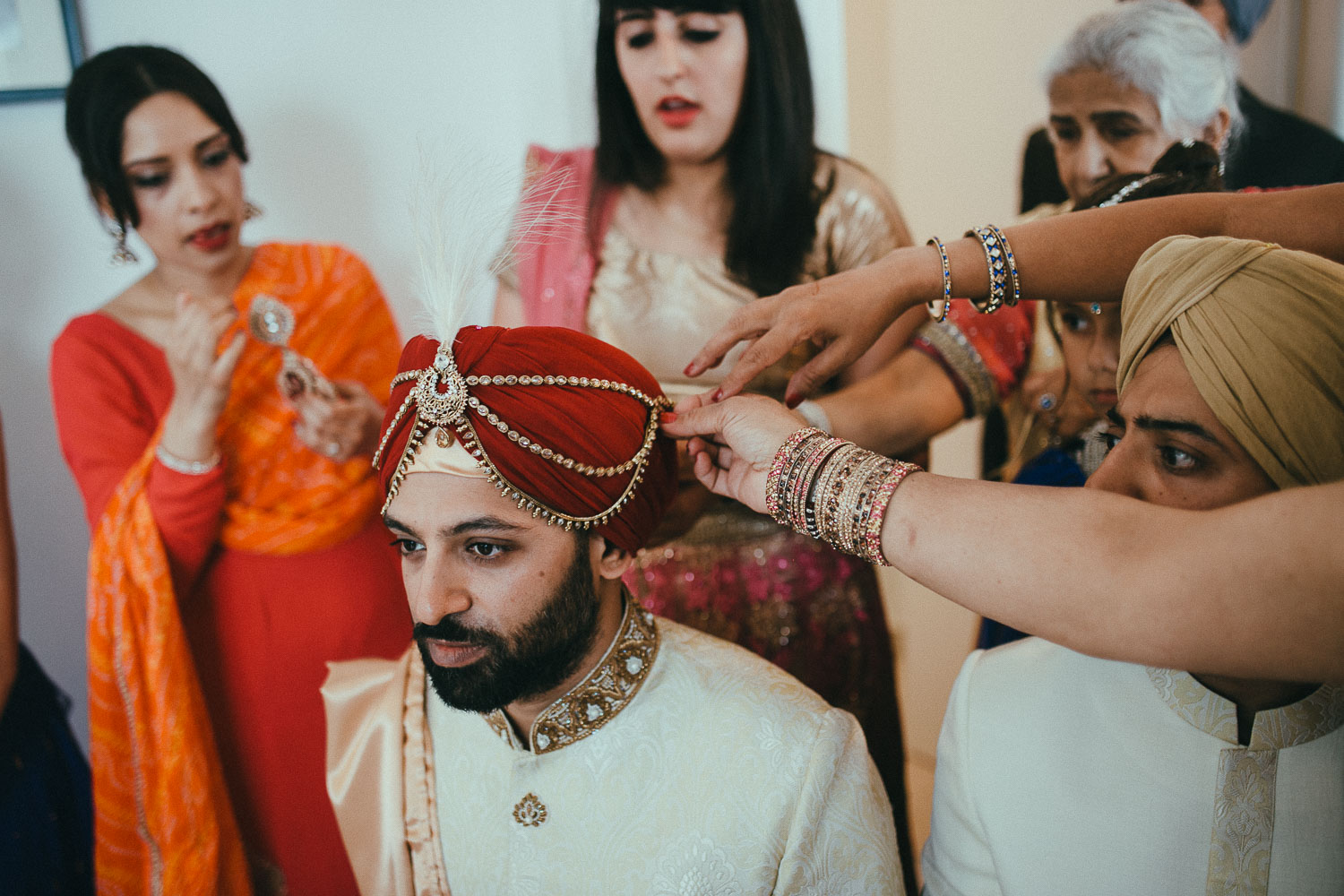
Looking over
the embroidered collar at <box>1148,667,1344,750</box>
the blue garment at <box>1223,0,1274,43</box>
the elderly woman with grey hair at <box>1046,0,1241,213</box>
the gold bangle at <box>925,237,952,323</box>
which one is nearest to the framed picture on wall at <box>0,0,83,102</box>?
the gold bangle at <box>925,237,952,323</box>

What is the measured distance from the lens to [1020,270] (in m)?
1.21

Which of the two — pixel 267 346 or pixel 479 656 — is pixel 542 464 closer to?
pixel 479 656

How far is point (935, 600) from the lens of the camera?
307cm

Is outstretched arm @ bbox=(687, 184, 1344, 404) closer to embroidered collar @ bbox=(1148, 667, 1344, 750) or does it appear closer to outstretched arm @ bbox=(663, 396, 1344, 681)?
outstretched arm @ bbox=(663, 396, 1344, 681)

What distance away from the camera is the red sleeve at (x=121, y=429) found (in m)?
1.82

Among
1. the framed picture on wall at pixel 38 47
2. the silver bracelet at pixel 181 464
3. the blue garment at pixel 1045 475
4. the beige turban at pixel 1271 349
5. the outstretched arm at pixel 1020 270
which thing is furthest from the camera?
the framed picture on wall at pixel 38 47

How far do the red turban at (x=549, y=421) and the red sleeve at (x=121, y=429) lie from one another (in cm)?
76

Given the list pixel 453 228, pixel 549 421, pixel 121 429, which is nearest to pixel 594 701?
pixel 549 421

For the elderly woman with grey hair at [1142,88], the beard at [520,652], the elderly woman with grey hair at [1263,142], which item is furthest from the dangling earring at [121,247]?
the elderly woman with grey hair at [1263,142]

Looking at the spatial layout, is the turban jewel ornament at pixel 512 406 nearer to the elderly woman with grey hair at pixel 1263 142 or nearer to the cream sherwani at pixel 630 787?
the cream sherwani at pixel 630 787

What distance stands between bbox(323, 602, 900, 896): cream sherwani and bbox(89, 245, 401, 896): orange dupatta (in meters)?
0.55

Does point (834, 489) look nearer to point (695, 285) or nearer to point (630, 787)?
point (630, 787)

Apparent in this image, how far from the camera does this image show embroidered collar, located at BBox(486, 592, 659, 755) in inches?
51.5

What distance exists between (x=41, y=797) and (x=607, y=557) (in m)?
1.37
